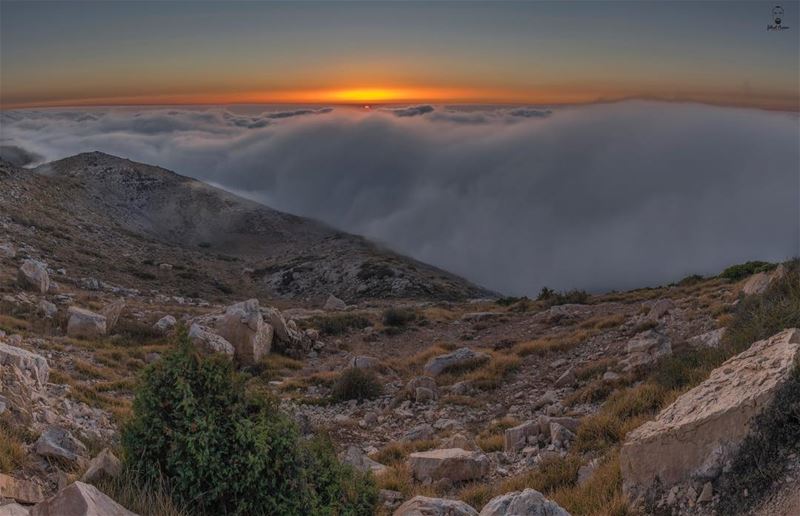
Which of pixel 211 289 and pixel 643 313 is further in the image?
pixel 211 289

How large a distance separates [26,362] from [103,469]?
19.4ft

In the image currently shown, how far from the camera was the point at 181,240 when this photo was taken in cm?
7938

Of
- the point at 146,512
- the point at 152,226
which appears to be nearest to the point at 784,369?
the point at 146,512

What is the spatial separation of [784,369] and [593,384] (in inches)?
259

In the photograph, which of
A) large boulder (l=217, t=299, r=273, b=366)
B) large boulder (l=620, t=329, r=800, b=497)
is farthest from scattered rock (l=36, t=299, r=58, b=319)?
large boulder (l=620, t=329, r=800, b=497)

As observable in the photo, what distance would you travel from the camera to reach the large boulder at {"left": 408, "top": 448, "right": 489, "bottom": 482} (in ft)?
24.9

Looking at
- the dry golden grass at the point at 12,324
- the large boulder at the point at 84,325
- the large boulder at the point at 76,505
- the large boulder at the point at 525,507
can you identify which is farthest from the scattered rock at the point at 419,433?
the dry golden grass at the point at 12,324

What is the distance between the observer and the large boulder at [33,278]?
19719 mm

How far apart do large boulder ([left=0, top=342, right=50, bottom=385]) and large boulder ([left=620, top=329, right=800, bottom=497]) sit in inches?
349

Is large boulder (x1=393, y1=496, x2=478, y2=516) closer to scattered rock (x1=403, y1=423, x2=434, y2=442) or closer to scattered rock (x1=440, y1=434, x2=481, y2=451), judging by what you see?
scattered rock (x1=440, y1=434, x2=481, y2=451)

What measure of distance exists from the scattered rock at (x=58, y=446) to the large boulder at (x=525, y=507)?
170 inches

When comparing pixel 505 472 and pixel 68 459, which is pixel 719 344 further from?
pixel 68 459

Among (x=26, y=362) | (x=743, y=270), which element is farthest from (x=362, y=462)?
(x=743, y=270)

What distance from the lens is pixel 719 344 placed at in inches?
369
